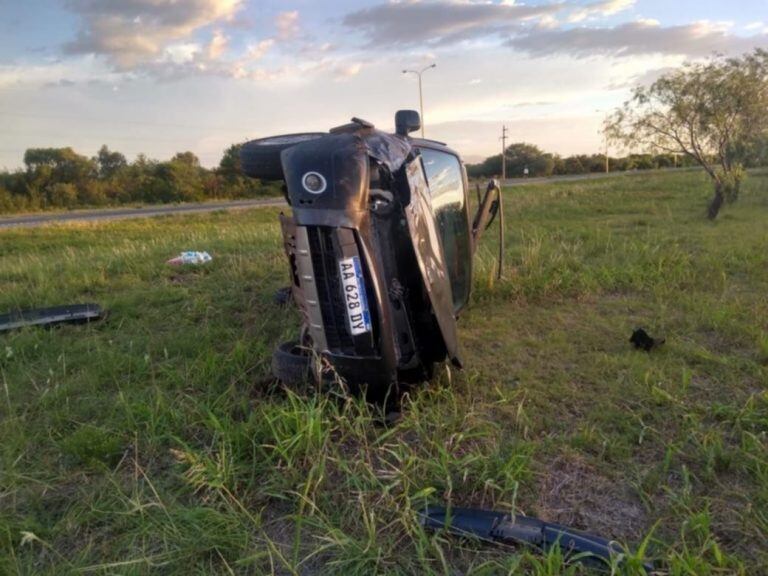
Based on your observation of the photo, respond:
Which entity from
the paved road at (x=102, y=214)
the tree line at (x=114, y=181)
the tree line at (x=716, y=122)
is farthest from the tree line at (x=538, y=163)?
the tree line at (x=716, y=122)

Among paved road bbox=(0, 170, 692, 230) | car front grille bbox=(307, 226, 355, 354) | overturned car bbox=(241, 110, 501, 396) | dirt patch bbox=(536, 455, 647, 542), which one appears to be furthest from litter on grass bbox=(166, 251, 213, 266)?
paved road bbox=(0, 170, 692, 230)

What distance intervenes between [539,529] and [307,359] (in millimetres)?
1279

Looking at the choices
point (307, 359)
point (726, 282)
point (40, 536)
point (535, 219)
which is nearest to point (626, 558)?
point (307, 359)

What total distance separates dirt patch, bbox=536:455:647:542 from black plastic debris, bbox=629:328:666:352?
163 cm

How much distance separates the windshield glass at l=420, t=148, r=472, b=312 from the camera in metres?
3.69

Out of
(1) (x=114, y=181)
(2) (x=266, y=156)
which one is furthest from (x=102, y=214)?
(2) (x=266, y=156)

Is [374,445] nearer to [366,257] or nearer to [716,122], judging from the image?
[366,257]

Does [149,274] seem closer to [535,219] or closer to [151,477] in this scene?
[151,477]

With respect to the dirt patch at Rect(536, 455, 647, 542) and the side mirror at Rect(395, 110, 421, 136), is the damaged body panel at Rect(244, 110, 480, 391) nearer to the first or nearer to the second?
the side mirror at Rect(395, 110, 421, 136)

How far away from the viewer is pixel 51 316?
4.76 metres

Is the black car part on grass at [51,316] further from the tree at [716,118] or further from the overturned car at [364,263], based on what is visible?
the tree at [716,118]

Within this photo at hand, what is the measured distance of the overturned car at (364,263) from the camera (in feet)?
7.71

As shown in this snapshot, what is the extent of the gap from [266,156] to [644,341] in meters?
2.75

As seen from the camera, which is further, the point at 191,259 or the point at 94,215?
the point at 94,215
